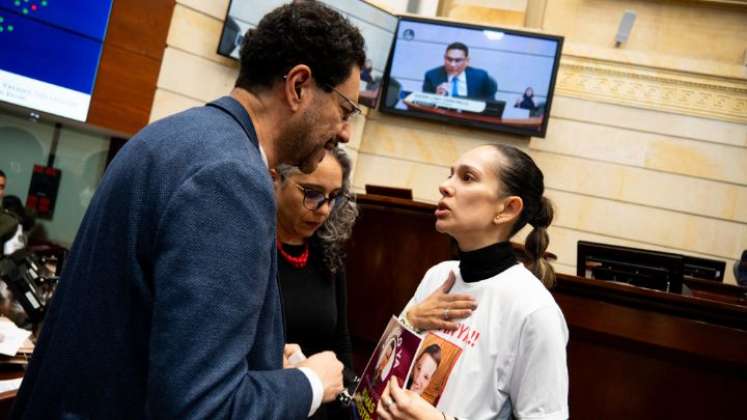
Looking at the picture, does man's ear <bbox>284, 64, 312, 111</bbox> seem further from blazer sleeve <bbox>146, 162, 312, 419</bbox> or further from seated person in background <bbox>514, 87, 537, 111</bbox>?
seated person in background <bbox>514, 87, 537, 111</bbox>

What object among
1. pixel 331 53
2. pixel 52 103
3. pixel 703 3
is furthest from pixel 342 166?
pixel 703 3

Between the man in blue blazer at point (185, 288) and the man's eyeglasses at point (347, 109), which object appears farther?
the man's eyeglasses at point (347, 109)

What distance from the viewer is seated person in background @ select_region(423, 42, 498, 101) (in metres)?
5.98

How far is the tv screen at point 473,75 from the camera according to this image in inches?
230

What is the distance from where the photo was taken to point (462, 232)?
5.25ft

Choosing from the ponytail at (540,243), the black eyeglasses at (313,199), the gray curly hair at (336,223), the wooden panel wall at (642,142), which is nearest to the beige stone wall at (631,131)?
the wooden panel wall at (642,142)

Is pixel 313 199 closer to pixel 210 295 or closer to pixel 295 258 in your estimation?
pixel 295 258

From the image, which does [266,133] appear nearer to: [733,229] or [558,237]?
[558,237]

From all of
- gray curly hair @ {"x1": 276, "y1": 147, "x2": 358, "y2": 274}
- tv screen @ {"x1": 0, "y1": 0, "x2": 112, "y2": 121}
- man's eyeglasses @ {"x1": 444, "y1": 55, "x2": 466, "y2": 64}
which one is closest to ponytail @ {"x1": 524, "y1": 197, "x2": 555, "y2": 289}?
gray curly hair @ {"x1": 276, "y1": 147, "x2": 358, "y2": 274}

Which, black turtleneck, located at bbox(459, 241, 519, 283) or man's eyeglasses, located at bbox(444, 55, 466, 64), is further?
man's eyeglasses, located at bbox(444, 55, 466, 64)

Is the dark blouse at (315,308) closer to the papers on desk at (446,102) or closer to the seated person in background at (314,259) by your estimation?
the seated person in background at (314,259)

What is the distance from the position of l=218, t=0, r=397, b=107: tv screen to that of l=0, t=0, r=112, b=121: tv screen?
1.06 m

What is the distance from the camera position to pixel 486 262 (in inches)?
60.9

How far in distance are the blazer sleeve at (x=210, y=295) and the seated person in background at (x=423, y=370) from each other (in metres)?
0.57
